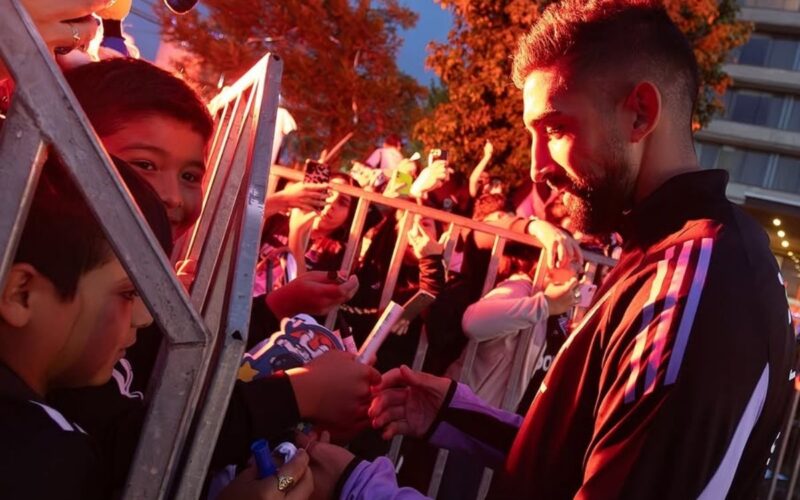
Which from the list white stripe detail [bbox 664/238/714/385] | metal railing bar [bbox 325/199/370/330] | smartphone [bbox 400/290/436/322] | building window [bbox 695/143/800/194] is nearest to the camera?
white stripe detail [bbox 664/238/714/385]

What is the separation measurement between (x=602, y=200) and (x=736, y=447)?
2.68 ft

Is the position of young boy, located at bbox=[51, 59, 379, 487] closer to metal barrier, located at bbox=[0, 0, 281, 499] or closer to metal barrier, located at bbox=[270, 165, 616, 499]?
metal barrier, located at bbox=[0, 0, 281, 499]

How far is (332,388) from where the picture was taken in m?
1.58

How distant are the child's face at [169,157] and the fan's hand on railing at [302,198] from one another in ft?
6.34

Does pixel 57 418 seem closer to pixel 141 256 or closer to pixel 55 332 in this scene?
pixel 55 332

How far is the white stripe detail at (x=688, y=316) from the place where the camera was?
148cm

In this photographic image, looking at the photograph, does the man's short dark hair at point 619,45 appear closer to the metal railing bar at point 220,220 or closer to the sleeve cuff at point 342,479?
the metal railing bar at point 220,220

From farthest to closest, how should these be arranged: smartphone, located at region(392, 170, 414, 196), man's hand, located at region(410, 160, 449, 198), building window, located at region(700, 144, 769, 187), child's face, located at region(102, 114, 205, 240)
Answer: building window, located at region(700, 144, 769, 187) < man's hand, located at region(410, 160, 449, 198) < smartphone, located at region(392, 170, 414, 196) < child's face, located at region(102, 114, 205, 240)

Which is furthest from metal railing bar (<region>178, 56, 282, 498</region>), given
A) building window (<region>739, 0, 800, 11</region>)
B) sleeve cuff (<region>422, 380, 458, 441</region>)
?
building window (<region>739, 0, 800, 11</region>)

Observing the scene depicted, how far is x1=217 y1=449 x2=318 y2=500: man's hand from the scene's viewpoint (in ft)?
3.99

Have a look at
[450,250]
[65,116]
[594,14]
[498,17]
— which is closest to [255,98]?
[65,116]

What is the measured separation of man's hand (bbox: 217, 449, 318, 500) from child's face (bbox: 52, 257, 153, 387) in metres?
0.30

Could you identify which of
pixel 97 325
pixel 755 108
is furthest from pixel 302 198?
pixel 755 108

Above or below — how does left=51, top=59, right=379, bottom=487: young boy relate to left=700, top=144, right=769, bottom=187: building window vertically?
below
